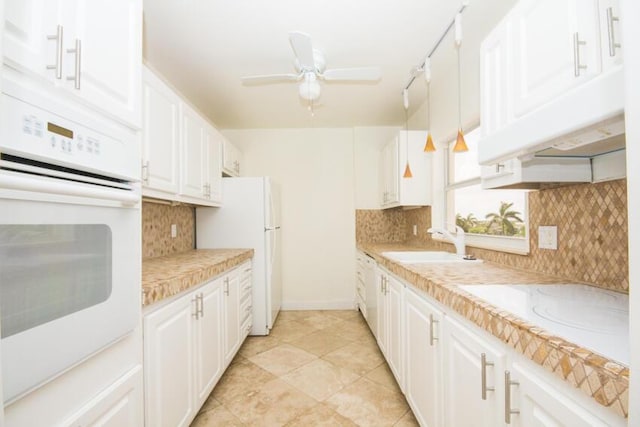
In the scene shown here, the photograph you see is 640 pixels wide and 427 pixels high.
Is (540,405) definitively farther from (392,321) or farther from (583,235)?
(392,321)

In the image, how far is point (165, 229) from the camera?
251cm

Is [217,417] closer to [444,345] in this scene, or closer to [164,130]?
[444,345]

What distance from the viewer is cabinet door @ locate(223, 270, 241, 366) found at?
7.11 feet

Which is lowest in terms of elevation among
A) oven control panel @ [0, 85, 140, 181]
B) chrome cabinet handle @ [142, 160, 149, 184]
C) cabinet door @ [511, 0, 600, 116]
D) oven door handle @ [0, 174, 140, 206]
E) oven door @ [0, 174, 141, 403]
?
oven door @ [0, 174, 141, 403]

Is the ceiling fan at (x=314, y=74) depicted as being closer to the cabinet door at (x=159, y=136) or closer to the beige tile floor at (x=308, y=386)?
the cabinet door at (x=159, y=136)

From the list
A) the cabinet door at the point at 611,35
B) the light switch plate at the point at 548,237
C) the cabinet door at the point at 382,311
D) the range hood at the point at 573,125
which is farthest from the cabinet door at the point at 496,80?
the cabinet door at the point at 382,311

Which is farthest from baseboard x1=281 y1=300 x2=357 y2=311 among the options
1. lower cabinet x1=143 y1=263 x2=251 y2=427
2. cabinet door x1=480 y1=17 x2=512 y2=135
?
cabinet door x1=480 y1=17 x2=512 y2=135

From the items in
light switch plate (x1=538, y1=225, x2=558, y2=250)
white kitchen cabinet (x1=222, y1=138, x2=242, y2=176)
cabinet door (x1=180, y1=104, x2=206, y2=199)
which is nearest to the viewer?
light switch plate (x1=538, y1=225, x2=558, y2=250)

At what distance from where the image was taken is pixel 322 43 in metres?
2.06

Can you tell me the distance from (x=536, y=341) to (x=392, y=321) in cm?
138

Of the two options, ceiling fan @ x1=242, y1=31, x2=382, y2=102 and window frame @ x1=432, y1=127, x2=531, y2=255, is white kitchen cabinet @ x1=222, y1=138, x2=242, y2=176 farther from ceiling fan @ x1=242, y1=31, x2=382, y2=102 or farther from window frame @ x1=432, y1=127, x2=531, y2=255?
window frame @ x1=432, y1=127, x2=531, y2=255

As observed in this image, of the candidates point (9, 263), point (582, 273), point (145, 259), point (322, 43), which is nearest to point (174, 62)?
point (322, 43)

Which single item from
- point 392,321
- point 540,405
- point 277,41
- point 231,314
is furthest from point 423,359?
point 277,41

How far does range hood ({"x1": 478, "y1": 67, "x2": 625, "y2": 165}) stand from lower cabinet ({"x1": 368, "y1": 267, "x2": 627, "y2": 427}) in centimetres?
60
